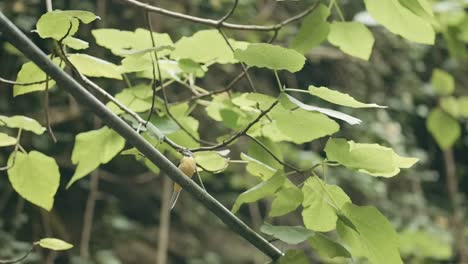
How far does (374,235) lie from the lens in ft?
1.38

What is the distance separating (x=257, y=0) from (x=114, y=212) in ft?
2.64

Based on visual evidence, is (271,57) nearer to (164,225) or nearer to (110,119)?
(110,119)

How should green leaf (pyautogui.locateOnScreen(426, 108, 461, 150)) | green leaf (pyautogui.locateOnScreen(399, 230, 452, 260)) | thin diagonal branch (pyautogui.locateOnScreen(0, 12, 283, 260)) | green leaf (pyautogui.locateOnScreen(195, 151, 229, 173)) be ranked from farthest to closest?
green leaf (pyautogui.locateOnScreen(399, 230, 452, 260)), green leaf (pyautogui.locateOnScreen(426, 108, 461, 150)), green leaf (pyautogui.locateOnScreen(195, 151, 229, 173)), thin diagonal branch (pyautogui.locateOnScreen(0, 12, 283, 260))

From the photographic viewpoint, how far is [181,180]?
1.26ft

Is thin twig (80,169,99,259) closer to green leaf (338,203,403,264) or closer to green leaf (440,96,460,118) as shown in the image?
green leaf (440,96,460,118)

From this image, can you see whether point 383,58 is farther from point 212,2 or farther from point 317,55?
point 212,2

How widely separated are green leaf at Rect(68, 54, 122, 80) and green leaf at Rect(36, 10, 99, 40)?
0.23ft

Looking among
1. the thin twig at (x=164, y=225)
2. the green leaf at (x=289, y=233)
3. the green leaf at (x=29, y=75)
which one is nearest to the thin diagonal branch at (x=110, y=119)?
the green leaf at (x=289, y=233)

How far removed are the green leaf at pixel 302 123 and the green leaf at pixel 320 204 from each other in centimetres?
4

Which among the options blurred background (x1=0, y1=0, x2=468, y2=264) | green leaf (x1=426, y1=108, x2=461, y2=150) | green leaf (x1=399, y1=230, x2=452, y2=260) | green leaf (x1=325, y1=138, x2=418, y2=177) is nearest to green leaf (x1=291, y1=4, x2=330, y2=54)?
green leaf (x1=325, y1=138, x2=418, y2=177)

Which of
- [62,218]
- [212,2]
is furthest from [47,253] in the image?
[212,2]

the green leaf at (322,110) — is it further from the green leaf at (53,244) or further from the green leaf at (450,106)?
the green leaf at (450,106)

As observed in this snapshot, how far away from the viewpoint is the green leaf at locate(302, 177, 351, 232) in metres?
0.44

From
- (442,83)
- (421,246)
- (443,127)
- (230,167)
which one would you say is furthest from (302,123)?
(421,246)
